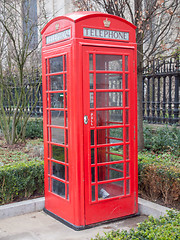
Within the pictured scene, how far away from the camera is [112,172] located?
427cm

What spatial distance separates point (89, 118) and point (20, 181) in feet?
5.56

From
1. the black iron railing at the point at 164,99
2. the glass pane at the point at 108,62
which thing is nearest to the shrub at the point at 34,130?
the black iron railing at the point at 164,99

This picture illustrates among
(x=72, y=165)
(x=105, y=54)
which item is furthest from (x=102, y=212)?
(x=105, y=54)

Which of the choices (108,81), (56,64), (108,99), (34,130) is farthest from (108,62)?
(34,130)

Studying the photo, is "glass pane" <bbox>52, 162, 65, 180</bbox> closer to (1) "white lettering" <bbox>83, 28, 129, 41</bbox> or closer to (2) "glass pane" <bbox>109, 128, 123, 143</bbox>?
(2) "glass pane" <bbox>109, 128, 123, 143</bbox>

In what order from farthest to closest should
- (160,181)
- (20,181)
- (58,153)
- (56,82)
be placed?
(20,181) < (160,181) < (58,153) < (56,82)

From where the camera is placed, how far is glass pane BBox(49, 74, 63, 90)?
4039 mm

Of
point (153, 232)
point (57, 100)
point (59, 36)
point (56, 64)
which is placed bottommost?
point (153, 232)

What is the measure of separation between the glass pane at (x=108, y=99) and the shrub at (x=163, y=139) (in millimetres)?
3011

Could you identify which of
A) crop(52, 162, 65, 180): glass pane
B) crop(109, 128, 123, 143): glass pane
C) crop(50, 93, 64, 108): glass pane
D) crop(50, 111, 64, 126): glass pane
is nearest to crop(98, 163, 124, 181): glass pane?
crop(109, 128, 123, 143): glass pane

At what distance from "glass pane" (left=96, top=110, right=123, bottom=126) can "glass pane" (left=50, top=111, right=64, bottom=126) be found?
0.49 meters

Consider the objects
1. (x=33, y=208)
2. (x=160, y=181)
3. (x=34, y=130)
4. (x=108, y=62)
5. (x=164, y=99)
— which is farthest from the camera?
(x=34, y=130)

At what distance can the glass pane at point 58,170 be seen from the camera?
4.16 metres

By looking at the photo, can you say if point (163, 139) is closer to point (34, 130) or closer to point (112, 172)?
point (112, 172)
